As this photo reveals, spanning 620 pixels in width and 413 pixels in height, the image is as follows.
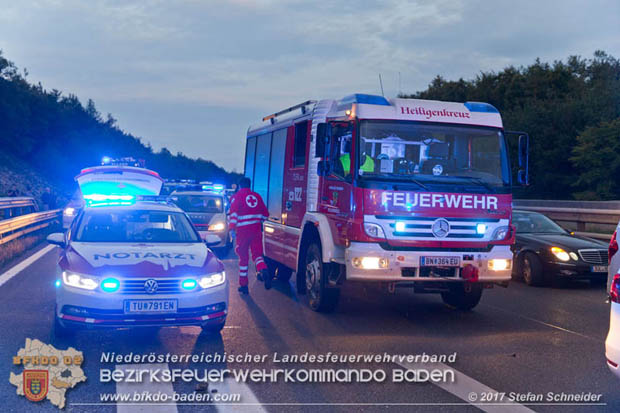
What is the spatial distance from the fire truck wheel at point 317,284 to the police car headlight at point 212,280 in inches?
74.2

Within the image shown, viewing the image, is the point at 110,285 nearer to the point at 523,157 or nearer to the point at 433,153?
the point at 433,153

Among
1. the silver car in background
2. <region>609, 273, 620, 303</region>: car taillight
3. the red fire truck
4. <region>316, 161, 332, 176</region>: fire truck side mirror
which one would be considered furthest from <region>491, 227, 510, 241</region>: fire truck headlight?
the silver car in background

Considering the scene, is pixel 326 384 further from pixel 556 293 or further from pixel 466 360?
pixel 556 293

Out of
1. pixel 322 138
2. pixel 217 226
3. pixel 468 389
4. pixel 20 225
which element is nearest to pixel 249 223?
pixel 322 138

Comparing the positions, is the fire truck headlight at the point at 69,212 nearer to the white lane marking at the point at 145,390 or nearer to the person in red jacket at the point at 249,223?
the person in red jacket at the point at 249,223

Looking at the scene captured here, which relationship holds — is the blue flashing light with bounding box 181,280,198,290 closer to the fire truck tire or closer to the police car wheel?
the police car wheel

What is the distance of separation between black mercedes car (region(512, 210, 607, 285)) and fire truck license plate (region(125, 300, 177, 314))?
6.94 m

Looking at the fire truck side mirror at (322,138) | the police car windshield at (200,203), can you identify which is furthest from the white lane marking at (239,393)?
the police car windshield at (200,203)

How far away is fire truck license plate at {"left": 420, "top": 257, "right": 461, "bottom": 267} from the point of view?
28.8 feet

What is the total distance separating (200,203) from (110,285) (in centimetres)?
1141

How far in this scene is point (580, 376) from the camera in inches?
254

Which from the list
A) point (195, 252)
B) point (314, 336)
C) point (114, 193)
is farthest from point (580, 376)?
point (114, 193)

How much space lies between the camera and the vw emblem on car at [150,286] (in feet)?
23.9

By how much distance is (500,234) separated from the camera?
920 centimetres
